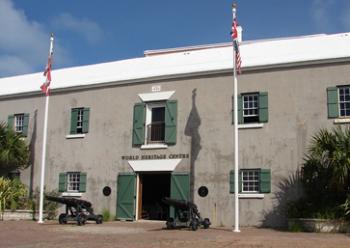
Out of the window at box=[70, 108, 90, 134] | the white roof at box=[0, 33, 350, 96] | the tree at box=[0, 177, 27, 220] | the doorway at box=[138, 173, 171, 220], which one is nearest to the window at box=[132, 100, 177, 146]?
the white roof at box=[0, 33, 350, 96]

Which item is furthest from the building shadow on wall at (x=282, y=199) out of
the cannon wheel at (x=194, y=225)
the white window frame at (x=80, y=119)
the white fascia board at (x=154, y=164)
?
the white window frame at (x=80, y=119)

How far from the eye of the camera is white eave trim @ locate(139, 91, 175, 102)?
68.7ft

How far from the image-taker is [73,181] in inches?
888

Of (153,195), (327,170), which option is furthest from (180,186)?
(327,170)

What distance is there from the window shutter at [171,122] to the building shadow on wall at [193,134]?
21.7 inches

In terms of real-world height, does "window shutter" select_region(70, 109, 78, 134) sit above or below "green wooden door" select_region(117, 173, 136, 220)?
above

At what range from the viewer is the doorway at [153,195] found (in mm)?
21344

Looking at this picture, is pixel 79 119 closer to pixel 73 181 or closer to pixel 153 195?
pixel 73 181

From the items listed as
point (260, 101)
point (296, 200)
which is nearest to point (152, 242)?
point (296, 200)

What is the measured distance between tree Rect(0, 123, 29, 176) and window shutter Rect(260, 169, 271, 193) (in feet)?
37.0

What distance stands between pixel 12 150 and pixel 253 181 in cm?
1113

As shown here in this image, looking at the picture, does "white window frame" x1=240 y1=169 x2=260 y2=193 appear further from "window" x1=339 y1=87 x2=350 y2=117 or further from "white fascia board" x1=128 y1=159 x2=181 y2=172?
"window" x1=339 y1=87 x2=350 y2=117

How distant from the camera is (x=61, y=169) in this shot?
74.5ft

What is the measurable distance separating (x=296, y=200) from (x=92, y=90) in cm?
1038
